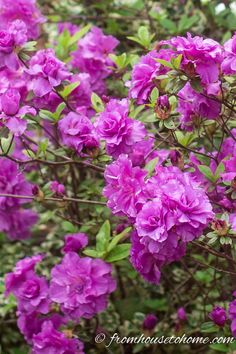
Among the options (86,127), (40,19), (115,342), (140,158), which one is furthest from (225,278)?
(40,19)

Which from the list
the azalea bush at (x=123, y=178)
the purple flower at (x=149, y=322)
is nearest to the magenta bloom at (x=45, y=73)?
the azalea bush at (x=123, y=178)

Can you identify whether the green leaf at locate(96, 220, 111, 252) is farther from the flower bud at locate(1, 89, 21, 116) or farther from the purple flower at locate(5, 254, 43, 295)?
the flower bud at locate(1, 89, 21, 116)

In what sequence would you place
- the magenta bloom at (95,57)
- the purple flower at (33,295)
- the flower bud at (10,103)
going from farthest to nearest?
1. the magenta bloom at (95,57)
2. the purple flower at (33,295)
3. the flower bud at (10,103)

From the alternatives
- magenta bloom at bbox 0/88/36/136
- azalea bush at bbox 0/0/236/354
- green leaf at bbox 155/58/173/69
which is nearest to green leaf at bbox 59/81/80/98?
azalea bush at bbox 0/0/236/354

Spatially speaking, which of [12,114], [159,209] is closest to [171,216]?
[159,209]

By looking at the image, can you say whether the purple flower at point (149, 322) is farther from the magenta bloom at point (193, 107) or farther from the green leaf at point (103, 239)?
the magenta bloom at point (193, 107)

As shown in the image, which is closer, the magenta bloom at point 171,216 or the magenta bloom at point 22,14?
the magenta bloom at point 171,216

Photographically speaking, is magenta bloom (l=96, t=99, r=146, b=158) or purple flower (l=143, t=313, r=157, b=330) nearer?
magenta bloom (l=96, t=99, r=146, b=158)
